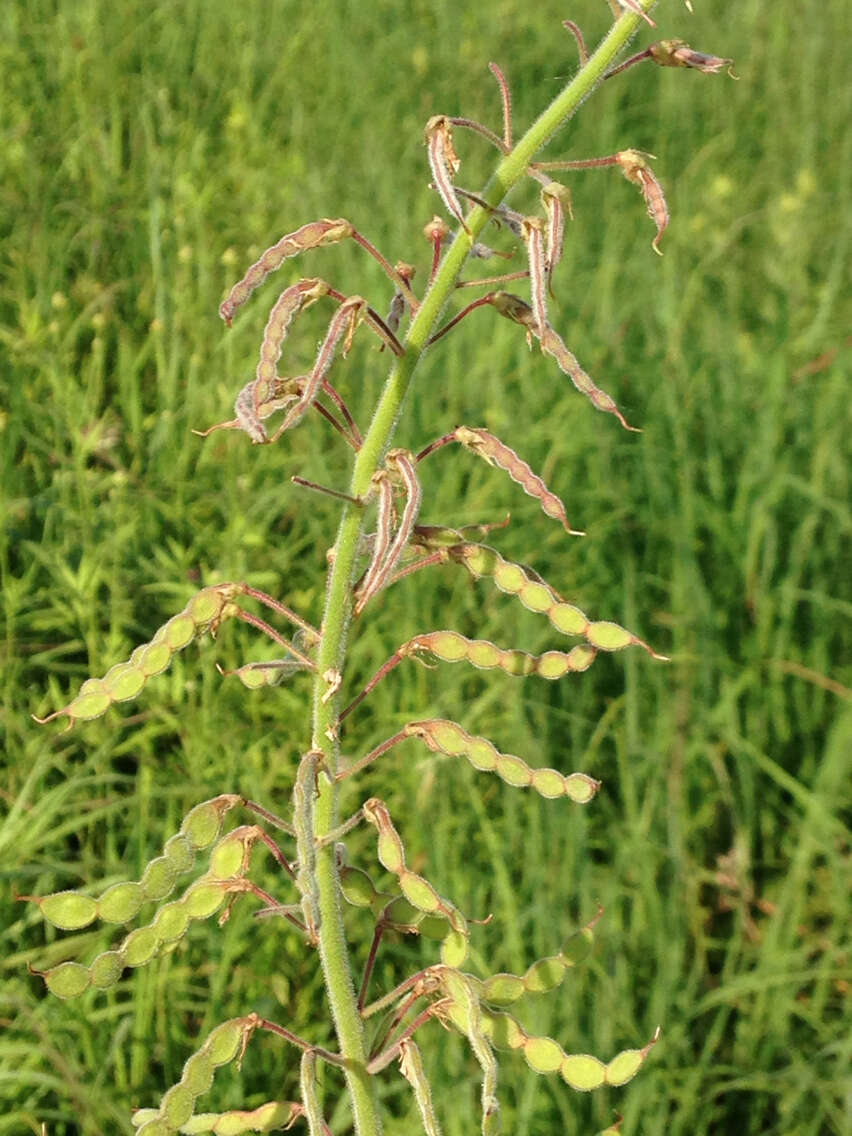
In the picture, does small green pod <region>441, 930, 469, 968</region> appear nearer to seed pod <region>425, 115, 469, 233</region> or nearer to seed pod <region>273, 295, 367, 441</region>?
seed pod <region>273, 295, 367, 441</region>

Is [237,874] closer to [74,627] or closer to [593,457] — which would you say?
[74,627]

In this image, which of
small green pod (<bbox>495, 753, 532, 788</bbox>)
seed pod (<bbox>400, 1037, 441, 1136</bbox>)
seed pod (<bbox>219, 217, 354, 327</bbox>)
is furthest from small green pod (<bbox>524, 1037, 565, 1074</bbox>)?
seed pod (<bbox>219, 217, 354, 327</bbox>)

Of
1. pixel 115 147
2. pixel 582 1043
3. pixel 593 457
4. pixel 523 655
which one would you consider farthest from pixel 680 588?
pixel 115 147

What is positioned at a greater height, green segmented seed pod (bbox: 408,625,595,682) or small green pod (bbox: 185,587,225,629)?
small green pod (bbox: 185,587,225,629)

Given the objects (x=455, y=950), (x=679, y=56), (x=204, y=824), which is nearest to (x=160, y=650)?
(x=204, y=824)

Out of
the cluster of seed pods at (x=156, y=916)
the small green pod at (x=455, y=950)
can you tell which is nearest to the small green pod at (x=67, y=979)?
the cluster of seed pods at (x=156, y=916)

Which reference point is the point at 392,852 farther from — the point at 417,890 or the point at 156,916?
the point at 156,916
